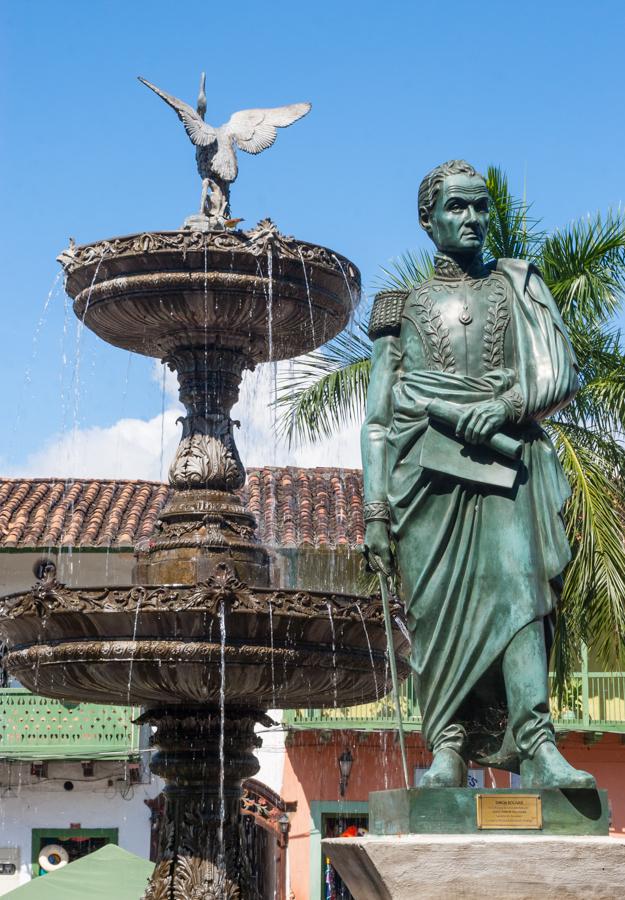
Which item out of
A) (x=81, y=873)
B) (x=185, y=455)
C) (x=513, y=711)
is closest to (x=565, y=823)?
(x=513, y=711)

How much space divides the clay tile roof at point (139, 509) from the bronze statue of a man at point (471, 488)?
19.6 metres

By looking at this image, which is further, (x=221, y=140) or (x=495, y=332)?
(x=221, y=140)

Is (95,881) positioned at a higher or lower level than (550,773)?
lower

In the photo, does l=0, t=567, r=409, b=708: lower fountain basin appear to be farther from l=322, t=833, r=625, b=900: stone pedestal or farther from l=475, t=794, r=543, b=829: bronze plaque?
l=322, t=833, r=625, b=900: stone pedestal

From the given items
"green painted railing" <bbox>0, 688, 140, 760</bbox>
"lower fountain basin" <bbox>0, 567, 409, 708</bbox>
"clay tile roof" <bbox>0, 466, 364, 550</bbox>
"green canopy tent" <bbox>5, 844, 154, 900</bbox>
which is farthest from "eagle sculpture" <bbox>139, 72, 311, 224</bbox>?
"green painted railing" <bbox>0, 688, 140, 760</bbox>

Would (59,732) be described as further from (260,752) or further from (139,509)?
(139,509)

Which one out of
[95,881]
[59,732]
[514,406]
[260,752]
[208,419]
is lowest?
[95,881]

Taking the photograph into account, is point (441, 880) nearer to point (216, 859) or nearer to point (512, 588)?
point (512, 588)

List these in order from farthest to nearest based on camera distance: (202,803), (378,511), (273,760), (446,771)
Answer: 1. (273,760)
2. (202,803)
3. (378,511)
4. (446,771)

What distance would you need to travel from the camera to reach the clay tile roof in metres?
26.1

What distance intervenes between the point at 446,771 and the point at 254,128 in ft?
21.3

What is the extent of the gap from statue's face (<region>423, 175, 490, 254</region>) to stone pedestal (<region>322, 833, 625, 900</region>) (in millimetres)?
2173

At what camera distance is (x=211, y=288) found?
388 inches

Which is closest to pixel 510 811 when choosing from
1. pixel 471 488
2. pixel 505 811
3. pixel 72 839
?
pixel 505 811
